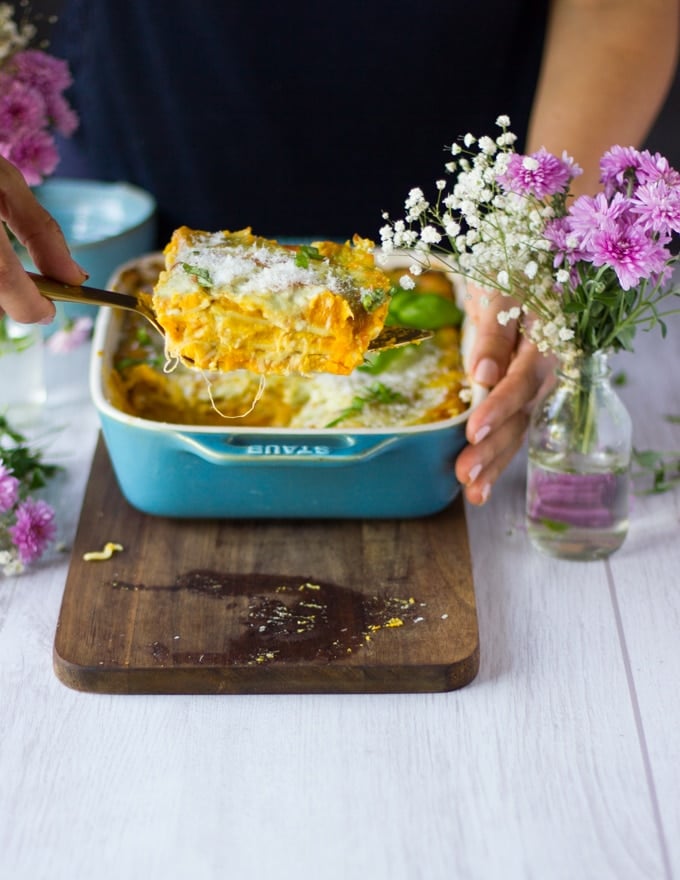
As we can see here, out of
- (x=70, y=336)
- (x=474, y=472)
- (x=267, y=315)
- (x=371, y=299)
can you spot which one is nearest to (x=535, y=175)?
(x=371, y=299)

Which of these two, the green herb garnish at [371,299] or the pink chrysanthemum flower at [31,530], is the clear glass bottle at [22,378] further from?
the green herb garnish at [371,299]

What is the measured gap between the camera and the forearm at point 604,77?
6.63 feet

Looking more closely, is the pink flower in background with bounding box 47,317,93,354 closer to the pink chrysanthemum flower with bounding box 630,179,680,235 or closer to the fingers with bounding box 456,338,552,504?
the fingers with bounding box 456,338,552,504

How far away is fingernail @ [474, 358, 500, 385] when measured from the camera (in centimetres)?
173

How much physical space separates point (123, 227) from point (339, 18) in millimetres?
637

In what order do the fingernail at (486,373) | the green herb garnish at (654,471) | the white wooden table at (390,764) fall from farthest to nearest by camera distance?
the green herb garnish at (654,471) → the fingernail at (486,373) → the white wooden table at (390,764)

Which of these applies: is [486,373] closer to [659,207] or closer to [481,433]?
[481,433]

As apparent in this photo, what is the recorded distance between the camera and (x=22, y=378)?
6.66ft

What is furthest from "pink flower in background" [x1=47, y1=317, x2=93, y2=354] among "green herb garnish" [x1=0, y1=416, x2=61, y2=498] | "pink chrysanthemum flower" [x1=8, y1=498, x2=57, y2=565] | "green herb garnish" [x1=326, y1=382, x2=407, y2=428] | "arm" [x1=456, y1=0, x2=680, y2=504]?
"arm" [x1=456, y1=0, x2=680, y2=504]

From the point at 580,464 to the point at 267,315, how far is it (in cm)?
53

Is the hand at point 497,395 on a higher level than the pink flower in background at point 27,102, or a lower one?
lower

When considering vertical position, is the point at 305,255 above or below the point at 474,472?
above

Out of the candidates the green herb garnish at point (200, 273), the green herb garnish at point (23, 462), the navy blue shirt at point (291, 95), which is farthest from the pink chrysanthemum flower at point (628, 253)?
the navy blue shirt at point (291, 95)

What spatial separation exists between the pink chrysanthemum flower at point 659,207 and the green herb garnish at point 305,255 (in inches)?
15.9
